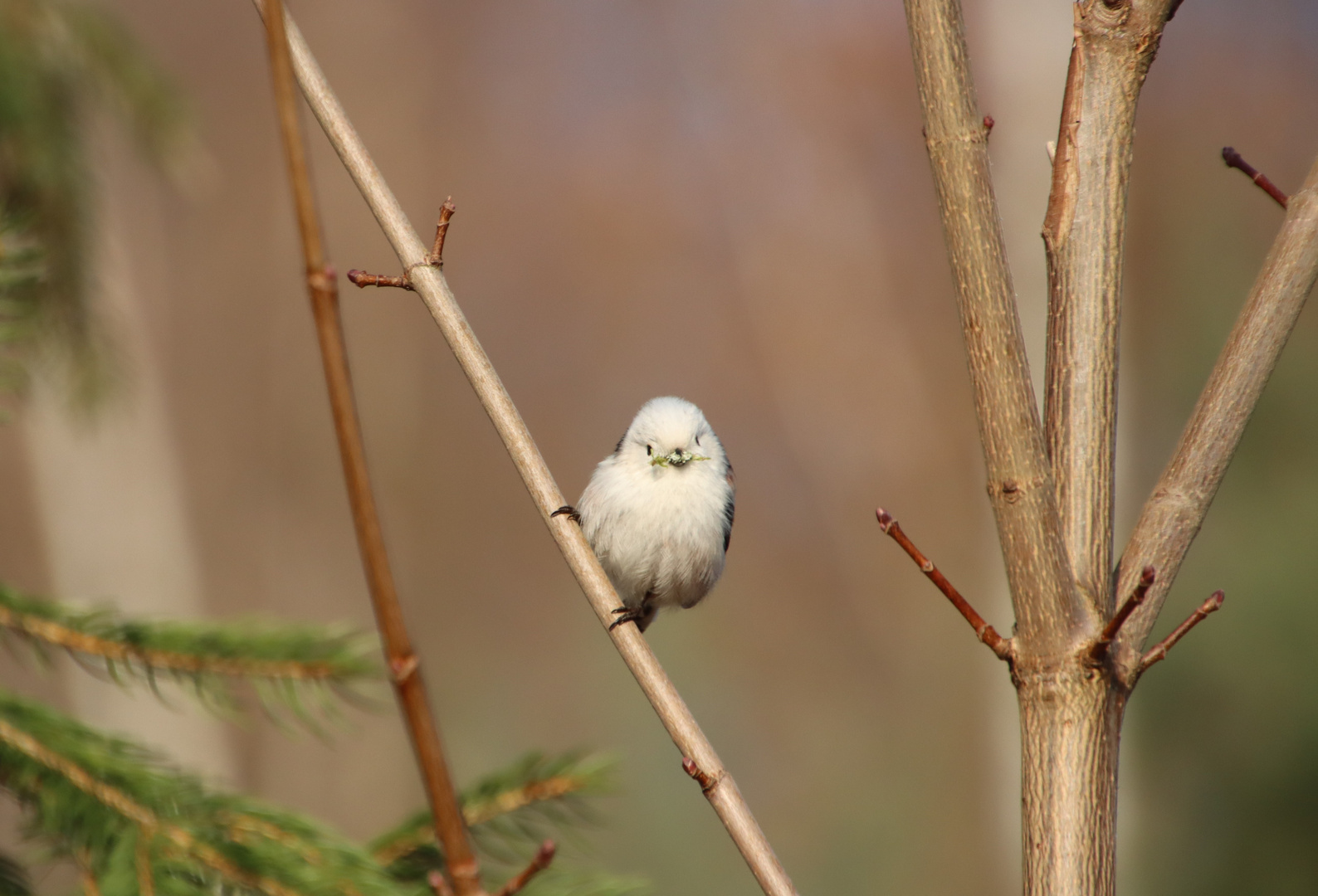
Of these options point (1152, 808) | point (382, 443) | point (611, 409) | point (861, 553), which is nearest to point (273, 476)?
point (382, 443)

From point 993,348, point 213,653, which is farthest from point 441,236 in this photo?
point 993,348

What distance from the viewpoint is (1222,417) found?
998 millimetres

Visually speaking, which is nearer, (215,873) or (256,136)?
(215,873)

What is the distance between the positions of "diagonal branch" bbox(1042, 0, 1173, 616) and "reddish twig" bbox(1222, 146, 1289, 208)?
254 millimetres

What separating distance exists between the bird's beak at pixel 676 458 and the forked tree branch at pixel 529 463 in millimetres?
972

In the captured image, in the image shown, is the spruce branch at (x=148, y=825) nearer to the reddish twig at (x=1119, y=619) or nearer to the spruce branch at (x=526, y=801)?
the spruce branch at (x=526, y=801)

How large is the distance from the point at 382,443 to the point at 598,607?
805 cm

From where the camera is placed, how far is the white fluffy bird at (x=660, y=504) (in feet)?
7.82

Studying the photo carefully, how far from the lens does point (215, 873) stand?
93 cm

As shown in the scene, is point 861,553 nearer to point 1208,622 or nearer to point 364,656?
point 1208,622

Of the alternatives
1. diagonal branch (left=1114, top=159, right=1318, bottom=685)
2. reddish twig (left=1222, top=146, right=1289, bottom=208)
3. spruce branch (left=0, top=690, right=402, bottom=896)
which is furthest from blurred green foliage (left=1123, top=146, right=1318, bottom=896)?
spruce branch (left=0, top=690, right=402, bottom=896)

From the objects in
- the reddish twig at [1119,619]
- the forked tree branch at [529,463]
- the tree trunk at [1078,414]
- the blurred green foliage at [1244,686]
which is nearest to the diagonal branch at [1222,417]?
the tree trunk at [1078,414]

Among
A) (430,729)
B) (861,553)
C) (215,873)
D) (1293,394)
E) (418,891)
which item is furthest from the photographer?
(861,553)

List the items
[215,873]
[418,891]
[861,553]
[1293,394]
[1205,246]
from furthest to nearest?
[861,553]
[1205,246]
[1293,394]
[418,891]
[215,873]
